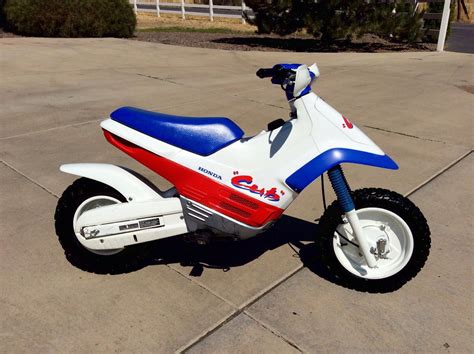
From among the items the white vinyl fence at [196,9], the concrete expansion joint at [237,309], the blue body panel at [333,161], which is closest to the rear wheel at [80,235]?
the concrete expansion joint at [237,309]

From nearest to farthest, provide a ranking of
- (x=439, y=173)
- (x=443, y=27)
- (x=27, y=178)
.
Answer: (x=27, y=178) → (x=439, y=173) → (x=443, y=27)

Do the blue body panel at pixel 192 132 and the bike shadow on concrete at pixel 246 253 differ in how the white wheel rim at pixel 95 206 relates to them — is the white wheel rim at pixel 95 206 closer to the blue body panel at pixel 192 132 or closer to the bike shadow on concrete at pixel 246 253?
the bike shadow on concrete at pixel 246 253

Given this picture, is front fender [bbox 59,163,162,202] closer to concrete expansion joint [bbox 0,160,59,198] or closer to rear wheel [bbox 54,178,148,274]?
rear wheel [bbox 54,178,148,274]

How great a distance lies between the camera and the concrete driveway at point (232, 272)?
2.40 meters

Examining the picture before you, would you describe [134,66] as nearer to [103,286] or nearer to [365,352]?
[103,286]

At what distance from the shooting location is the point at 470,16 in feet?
110

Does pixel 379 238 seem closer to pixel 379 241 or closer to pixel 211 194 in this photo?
pixel 379 241

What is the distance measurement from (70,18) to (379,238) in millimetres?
14732

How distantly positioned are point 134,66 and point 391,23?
7.44 meters

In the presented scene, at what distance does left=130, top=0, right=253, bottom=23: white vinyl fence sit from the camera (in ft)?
74.5

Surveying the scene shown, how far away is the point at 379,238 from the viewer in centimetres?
272

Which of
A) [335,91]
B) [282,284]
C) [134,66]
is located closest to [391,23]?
[335,91]

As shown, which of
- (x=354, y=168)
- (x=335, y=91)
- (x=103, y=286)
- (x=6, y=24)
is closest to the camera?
(x=103, y=286)

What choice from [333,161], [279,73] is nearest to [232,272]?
[333,161]
